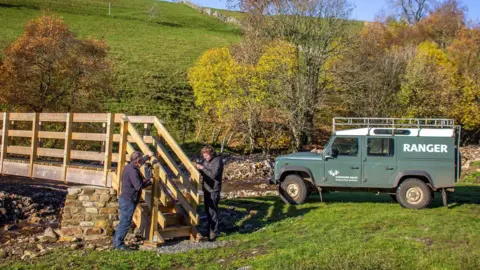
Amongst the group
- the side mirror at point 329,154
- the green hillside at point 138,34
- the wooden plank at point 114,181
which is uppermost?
the green hillside at point 138,34

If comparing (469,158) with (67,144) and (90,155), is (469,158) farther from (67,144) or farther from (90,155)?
(67,144)

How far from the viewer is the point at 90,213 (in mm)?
11953

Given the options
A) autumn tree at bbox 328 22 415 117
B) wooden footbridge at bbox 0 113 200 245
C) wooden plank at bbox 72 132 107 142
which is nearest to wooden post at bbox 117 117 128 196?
wooden footbridge at bbox 0 113 200 245

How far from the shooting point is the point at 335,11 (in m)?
33.1

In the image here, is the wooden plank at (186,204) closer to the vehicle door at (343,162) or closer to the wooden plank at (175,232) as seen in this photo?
the wooden plank at (175,232)

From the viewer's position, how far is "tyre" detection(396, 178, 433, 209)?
582 inches

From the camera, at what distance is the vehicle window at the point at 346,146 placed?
50.6ft

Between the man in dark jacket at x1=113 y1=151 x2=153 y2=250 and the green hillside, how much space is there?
28.8m

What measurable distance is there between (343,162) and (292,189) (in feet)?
5.79

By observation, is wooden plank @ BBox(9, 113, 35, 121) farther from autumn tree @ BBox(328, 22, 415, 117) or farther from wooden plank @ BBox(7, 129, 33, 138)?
autumn tree @ BBox(328, 22, 415, 117)

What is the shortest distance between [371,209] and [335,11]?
831 inches

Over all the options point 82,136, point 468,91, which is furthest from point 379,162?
point 468,91

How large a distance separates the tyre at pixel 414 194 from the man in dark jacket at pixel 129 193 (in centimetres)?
773

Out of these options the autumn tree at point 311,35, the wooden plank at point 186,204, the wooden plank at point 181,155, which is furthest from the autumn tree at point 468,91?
the wooden plank at point 186,204
